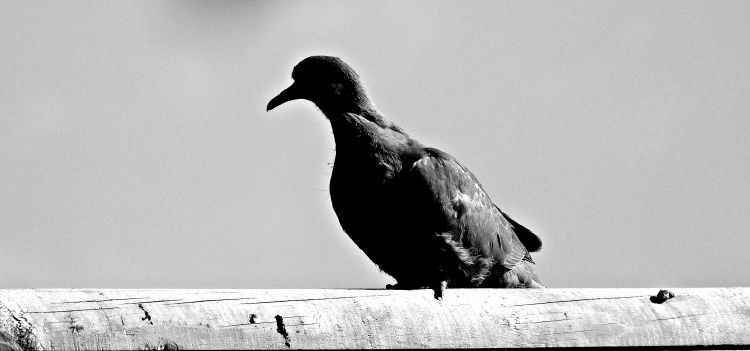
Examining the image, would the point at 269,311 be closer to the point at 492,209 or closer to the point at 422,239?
the point at 422,239

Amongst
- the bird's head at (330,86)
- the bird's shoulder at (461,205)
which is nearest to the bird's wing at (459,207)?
the bird's shoulder at (461,205)

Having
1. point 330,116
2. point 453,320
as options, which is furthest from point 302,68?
point 453,320

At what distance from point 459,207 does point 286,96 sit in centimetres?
126

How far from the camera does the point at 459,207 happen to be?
5996mm

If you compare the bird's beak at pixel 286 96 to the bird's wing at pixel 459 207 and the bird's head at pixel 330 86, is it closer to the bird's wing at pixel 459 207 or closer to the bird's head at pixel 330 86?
the bird's head at pixel 330 86

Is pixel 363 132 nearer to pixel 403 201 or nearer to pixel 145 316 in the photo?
pixel 403 201

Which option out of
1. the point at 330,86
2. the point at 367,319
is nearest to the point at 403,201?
the point at 330,86

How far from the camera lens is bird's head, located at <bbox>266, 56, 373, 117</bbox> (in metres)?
6.24

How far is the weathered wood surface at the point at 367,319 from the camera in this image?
3.19m

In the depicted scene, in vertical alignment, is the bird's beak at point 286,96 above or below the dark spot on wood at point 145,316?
above

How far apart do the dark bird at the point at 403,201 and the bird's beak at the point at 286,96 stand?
0.09 m

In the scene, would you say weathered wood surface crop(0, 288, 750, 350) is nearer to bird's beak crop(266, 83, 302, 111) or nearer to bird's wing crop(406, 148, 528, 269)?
bird's wing crop(406, 148, 528, 269)

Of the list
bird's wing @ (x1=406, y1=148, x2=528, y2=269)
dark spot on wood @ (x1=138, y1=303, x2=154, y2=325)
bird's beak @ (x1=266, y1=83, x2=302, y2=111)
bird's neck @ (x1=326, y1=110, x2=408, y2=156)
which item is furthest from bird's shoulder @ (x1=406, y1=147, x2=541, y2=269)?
dark spot on wood @ (x1=138, y1=303, x2=154, y2=325)

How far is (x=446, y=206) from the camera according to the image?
5.91 m
